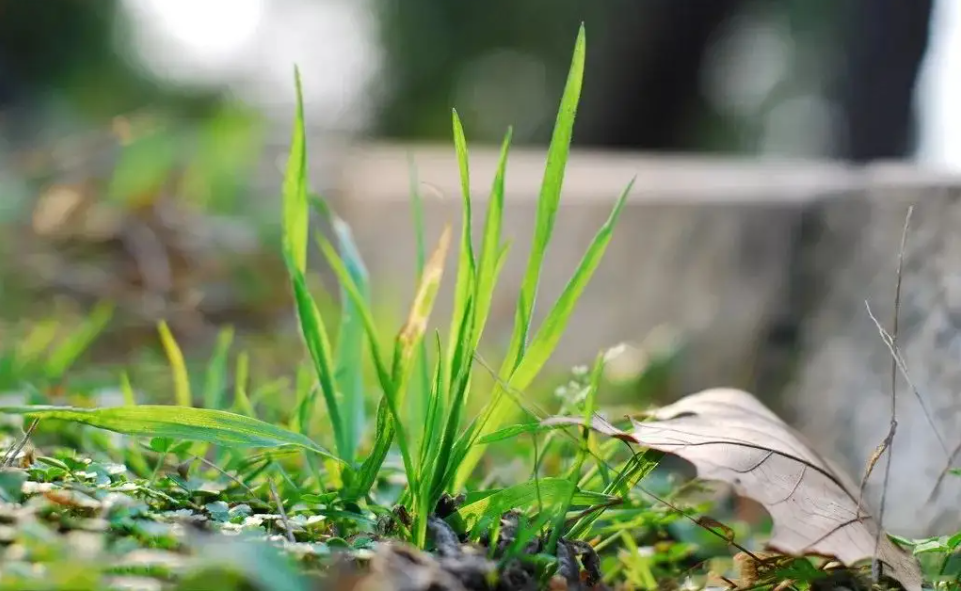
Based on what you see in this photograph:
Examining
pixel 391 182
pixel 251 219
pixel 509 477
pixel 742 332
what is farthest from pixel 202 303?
pixel 509 477

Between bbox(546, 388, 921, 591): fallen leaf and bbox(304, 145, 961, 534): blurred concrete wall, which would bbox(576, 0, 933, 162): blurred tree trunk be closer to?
bbox(304, 145, 961, 534): blurred concrete wall

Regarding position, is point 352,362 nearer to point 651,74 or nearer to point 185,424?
point 185,424

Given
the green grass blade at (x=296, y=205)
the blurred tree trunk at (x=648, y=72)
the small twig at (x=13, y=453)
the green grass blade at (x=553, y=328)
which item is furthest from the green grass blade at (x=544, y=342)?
the blurred tree trunk at (x=648, y=72)

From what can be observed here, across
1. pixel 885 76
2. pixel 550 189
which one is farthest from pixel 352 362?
pixel 885 76

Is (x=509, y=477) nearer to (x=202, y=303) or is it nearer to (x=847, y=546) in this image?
(x=847, y=546)

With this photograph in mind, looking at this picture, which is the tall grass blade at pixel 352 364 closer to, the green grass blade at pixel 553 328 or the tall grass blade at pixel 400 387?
the tall grass blade at pixel 400 387

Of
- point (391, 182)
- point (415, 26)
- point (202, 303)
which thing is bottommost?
point (202, 303)
